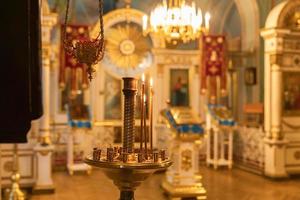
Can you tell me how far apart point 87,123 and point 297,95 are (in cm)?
472

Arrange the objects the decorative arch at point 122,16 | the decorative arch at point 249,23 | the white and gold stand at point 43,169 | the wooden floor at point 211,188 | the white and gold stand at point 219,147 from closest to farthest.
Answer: the wooden floor at point 211,188, the white and gold stand at point 43,169, the white and gold stand at point 219,147, the decorative arch at point 249,23, the decorative arch at point 122,16

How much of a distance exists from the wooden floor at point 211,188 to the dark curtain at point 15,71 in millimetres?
5859

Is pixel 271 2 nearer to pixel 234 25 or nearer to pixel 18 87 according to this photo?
pixel 234 25

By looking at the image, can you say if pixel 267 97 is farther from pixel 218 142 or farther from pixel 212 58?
pixel 218 142

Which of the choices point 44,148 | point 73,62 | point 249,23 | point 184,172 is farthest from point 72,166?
point 249,23

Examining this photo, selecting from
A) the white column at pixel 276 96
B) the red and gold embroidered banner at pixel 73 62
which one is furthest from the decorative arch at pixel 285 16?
the red and gold embroidered banner at pixel 73 62

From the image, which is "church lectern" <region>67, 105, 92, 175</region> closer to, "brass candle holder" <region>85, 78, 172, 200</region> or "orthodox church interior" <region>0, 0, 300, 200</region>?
"orthodox church interior" <region>0, 0, 300, 200</region>

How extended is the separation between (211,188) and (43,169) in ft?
10.00

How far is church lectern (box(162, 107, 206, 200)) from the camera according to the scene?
24.4 ft

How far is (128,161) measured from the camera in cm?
269

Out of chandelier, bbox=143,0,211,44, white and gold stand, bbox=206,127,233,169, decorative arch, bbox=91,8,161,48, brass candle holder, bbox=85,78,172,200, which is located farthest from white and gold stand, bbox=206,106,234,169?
brass candle holder, bbox=85,78,172,200

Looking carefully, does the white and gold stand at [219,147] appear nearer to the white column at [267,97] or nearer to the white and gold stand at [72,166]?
the white column at [267,97]

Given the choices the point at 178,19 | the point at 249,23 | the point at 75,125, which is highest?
the point at 249,23

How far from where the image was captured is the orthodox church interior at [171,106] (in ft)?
24.6
